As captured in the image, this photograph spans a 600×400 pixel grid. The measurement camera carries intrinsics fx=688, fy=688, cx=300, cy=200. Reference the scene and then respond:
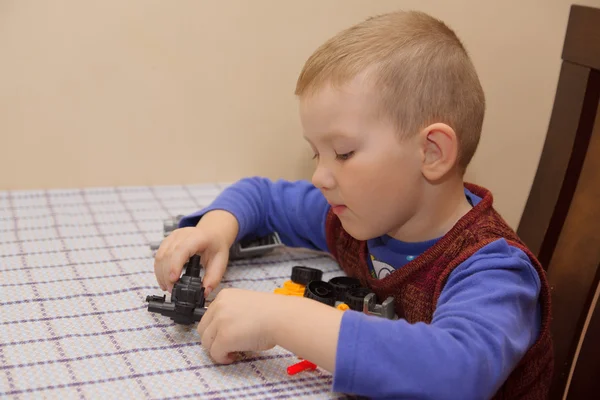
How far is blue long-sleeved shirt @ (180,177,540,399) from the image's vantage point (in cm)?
60

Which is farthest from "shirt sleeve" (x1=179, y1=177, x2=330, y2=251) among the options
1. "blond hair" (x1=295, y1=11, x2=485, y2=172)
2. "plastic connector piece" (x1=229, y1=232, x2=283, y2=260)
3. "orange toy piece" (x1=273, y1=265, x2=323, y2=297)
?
"blond hair" (x1=295, y1=11, x2=485, y2=172)

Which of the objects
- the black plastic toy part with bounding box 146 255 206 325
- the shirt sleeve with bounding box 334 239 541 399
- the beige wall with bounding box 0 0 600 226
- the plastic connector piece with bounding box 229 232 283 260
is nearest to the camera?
Result: the shirt sleeve with bounding box 334 239 541 399

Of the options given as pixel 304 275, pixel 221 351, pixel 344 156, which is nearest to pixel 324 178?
pixel 344 156

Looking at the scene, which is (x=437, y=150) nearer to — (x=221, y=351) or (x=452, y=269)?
(x=452, y=269)

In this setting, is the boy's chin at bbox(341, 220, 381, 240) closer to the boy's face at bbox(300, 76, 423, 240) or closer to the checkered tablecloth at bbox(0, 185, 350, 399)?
the boy's face at bbox(300, 76, 423, 240)

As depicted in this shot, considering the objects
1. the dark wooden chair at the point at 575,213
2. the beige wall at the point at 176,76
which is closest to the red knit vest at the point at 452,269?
the dark wooden chair at the point at 575,213

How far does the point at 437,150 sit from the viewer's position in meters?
0.80

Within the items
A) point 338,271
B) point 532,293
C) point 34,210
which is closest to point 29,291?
point 34,210

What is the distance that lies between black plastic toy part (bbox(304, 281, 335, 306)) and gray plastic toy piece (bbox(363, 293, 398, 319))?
0.13 ft

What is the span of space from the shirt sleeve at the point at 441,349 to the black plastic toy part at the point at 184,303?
0.62ft

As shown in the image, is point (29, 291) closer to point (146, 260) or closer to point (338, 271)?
point (146, 260)

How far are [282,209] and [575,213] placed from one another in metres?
0.42

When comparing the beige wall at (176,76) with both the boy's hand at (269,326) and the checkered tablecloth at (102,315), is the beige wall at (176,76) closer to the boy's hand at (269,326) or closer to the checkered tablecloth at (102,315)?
the checkered tablecloth at (102,315)

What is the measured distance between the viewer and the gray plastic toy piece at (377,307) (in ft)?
2.55
